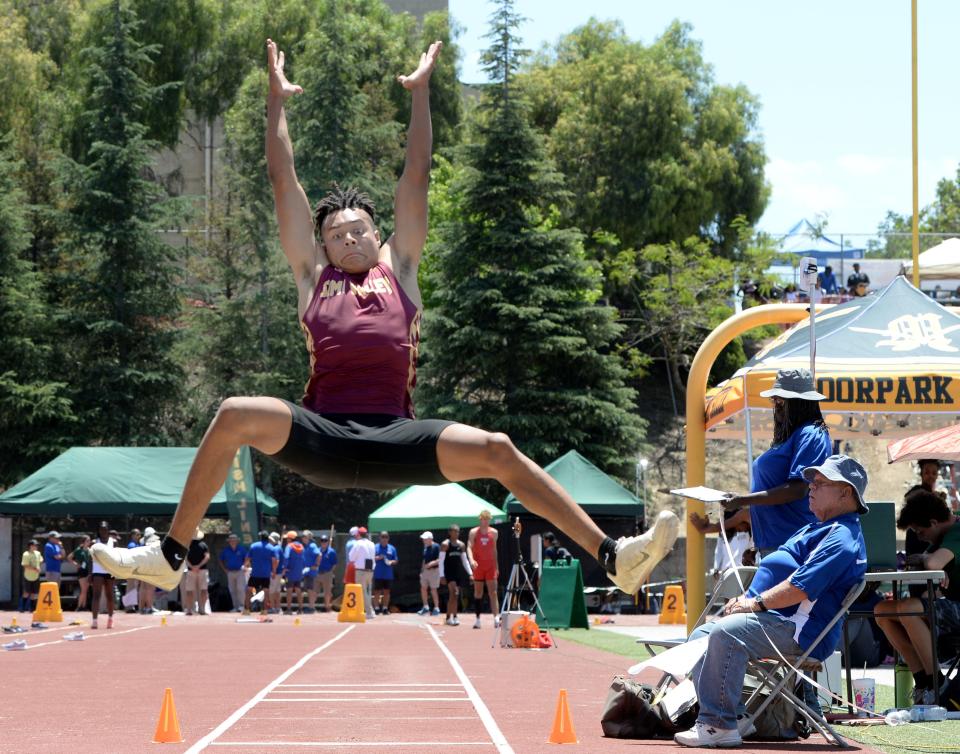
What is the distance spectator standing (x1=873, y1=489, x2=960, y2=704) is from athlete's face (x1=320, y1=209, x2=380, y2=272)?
15.4ft

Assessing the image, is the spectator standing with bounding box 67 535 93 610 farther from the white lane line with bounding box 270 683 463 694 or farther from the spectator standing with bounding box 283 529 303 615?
the white lane line with bounding box 270 683 463 694

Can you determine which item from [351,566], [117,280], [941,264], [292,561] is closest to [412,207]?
[351,566]

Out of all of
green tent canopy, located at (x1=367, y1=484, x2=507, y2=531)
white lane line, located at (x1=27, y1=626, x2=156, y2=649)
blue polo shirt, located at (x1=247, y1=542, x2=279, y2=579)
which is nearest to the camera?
white lane line, located at (x1=27, y1=626, x2=156, y2=649)

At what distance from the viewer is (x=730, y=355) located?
159 ft

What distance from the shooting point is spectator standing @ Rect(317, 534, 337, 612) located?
3023cm

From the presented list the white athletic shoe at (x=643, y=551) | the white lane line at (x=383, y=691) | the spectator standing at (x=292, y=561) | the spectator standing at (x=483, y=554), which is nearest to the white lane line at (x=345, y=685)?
the white lane line at (x=383, y=691)

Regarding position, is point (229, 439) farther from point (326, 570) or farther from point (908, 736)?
point (326, 570)

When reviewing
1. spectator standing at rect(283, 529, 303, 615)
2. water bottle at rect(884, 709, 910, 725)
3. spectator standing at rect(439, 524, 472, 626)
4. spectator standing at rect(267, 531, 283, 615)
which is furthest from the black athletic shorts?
spectator standing at rect(267, 531, 283, 615)

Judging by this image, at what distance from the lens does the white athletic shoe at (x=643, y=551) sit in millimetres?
6035

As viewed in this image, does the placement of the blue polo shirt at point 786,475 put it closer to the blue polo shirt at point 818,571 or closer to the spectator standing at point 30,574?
the blue polo shirt at point 818,571

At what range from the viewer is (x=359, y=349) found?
6684mm

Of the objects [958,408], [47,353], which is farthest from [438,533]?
[958,408]

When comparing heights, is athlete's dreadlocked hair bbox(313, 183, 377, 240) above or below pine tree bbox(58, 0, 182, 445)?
below

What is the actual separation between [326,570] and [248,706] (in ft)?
66.7
